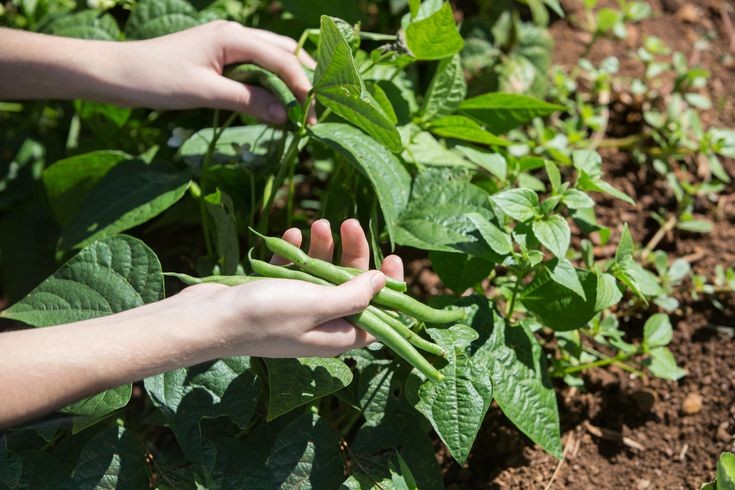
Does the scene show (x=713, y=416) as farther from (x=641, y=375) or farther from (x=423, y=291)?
(x=423, y=291)

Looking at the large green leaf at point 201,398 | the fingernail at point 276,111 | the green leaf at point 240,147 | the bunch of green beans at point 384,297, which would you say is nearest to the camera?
the bunch of green beans at point 384,297

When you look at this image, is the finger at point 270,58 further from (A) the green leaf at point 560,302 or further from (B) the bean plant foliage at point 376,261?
(A) the green leaf at point 560,302

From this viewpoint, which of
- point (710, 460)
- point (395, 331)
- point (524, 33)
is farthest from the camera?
point (524, 33)

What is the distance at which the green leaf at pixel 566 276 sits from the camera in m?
1.78

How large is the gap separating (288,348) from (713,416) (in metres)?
1.33

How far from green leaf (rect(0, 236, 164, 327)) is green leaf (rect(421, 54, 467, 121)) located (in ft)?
2.86

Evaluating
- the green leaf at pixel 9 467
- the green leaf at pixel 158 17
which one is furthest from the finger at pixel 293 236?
the green leaf at pixel 158 17

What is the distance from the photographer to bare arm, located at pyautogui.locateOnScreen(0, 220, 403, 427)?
4.48 ft

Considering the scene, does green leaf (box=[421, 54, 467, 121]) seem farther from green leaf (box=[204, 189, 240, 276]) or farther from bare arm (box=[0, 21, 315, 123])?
green leaf (box=[204, 189, 240, 276])

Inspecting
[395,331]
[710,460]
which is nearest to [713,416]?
[710,460]

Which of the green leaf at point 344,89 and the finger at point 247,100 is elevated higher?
the green leaf at point 344,89

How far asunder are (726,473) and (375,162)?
105 centimetres

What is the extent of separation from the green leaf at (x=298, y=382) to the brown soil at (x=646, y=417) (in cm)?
59

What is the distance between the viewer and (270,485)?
1.75 metres
